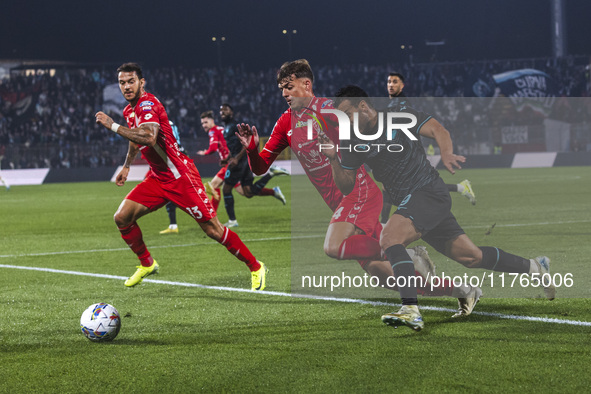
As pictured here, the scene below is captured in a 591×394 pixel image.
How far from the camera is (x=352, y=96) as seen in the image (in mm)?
5957

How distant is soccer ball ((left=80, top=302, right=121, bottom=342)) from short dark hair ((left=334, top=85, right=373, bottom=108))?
2.29 m

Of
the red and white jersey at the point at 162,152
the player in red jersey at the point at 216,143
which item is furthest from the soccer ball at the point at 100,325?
the player in red jersey at the point at 216,143

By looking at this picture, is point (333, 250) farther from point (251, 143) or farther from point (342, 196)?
point (251, 143)

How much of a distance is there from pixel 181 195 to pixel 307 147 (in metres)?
1.65

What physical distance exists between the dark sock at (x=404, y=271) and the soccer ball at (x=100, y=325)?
2009 millimetres

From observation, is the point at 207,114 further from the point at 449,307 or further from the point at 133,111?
the point at 449,307

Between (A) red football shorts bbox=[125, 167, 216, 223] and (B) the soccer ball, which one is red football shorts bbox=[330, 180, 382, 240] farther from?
(B) the soccer ball

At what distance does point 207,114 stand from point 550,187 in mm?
11851

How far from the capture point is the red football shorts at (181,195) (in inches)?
298

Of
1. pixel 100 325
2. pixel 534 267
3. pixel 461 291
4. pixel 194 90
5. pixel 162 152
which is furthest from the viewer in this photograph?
pixel 194 90

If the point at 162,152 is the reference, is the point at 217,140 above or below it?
below

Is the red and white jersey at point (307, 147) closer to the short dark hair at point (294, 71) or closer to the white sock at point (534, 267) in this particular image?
the short dark hair at point (294, 71)

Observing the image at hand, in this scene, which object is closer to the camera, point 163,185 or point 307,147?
point 307,147

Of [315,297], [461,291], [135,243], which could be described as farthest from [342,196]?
[135,243]
